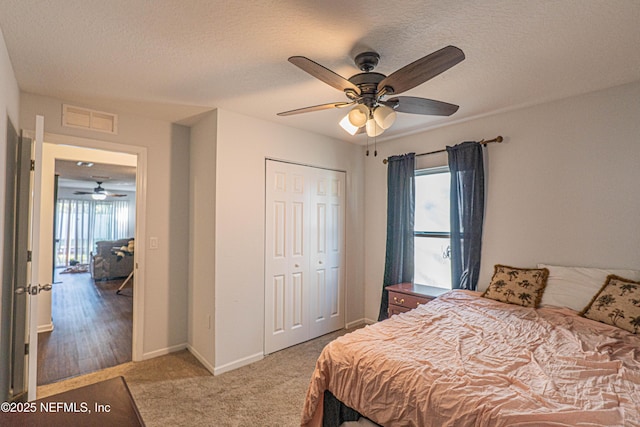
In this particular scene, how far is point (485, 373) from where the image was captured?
1.38m

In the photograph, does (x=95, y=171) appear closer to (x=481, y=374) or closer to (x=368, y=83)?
(x=368, y=83)

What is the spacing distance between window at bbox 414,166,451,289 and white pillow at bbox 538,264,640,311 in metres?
1.04

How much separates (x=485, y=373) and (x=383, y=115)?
1.47 metres

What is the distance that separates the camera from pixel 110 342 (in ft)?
11.1

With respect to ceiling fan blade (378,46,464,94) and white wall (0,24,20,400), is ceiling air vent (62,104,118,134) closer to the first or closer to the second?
white wall (0,24,20,400)

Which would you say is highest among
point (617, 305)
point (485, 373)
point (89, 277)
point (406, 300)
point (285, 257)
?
point (285, 257)

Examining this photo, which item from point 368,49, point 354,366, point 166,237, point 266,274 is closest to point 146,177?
point 166,237

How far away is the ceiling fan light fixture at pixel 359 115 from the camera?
5.99 ft

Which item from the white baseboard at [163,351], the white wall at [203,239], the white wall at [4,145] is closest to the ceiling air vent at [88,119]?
the white wall at [4,145]

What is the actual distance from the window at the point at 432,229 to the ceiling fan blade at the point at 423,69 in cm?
193

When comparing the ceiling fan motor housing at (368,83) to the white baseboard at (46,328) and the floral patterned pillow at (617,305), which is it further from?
the white baseboard at (46,328)

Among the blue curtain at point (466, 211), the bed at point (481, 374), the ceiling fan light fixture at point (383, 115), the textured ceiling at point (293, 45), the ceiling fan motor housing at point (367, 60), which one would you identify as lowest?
the bed at point (481, 374)

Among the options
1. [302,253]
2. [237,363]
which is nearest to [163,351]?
[237,363]

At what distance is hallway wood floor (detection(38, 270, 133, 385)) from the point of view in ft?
9.37
